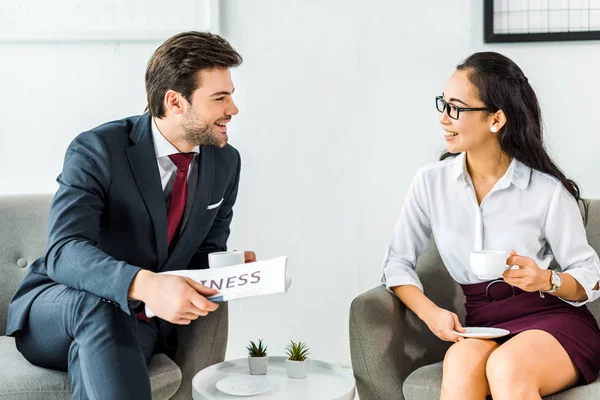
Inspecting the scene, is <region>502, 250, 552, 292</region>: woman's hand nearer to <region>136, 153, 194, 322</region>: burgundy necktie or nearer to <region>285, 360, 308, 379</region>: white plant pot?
<region>285, 360, 308, 379</region>: white plant pot

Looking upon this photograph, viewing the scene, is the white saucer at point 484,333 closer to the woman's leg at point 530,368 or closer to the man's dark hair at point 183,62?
the woman's leg at point 530,368

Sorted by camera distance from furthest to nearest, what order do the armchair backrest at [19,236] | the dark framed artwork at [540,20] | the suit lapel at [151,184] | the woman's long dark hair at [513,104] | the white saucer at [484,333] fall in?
the dark framed artwork at [540,20], the armchair backrest at [19,236], the woman's long dark hair at [513,104], the suit lapel at [151,184], the white saucer at [484,333]

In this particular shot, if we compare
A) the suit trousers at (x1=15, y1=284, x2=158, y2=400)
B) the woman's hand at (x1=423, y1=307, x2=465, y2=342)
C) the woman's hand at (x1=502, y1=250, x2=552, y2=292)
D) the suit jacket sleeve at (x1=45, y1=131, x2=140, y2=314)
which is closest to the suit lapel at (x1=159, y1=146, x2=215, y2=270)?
the suit jacket sleeve at (x1=45, y1=131, x2=140, y2=314)

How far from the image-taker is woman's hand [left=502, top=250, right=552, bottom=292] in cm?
182

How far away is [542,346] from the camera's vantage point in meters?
1.78

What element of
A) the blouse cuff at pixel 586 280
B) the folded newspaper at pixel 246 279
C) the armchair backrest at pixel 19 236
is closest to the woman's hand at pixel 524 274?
the blouse cuff at pixel 586 280

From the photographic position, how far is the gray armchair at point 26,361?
1.79 m

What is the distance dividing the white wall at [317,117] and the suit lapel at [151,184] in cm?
88

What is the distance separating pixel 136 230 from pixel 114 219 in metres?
0.07

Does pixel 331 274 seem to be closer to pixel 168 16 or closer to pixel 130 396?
pixel 168 16

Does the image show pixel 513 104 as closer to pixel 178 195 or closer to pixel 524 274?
pixel 524 274

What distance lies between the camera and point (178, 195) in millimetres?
2035

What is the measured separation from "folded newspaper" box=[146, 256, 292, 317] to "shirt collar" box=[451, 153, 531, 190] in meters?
0.74

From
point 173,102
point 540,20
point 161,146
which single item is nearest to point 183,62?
point 173,102
